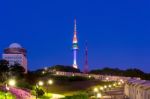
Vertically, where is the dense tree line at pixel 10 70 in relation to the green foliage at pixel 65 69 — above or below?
below

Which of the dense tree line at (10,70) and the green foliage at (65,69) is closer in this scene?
A: the dense tree line at (10,70)

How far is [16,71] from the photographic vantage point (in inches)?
4028

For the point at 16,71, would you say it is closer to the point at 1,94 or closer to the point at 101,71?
the point at 1,94

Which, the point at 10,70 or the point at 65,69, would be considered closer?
the point at 10,70

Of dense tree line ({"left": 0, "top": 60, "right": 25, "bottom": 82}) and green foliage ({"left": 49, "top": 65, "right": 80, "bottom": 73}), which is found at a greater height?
green foliage ({"left": 49, "top": 65, "right": 80, "bottom": 73})

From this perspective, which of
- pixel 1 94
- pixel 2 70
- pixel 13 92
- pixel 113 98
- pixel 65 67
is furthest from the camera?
pixel 65 67

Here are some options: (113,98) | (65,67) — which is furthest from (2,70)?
(65,67)

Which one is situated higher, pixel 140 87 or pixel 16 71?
pixel 16 71

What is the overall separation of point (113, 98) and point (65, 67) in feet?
413

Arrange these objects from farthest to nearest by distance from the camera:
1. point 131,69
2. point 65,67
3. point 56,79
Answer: point 65,67, point 131,69, point 56,79

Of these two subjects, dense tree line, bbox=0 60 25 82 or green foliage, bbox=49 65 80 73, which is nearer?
dense tree line, bbox=0 60 25 82

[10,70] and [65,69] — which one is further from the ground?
[65,69]

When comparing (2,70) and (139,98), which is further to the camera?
(2,70)

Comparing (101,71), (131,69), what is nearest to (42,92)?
(131,69)
